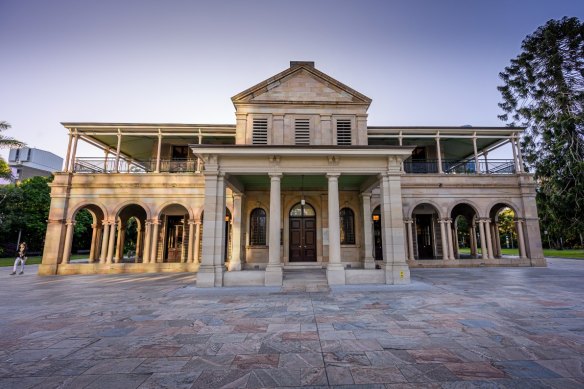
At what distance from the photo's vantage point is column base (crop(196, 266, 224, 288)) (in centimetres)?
1039

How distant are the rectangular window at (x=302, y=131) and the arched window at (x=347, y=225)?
517cm

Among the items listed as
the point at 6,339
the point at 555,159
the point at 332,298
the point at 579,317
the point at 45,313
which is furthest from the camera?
the point at 555,159

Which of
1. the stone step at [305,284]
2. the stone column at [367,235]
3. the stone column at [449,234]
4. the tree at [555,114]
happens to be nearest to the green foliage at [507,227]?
the tree at [555,114]

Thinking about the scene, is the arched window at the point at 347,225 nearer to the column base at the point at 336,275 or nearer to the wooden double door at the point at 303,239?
the wooden double door at the point at 303,239

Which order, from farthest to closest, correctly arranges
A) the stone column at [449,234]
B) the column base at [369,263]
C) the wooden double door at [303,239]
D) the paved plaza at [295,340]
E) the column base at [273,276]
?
1. the stone column at [449,234]
2. the wooden double door at [303,239]
3. the column base at [369,263]
4. the column base at [273,276]
5. the paved plaza at [295,340]

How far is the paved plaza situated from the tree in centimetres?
1609

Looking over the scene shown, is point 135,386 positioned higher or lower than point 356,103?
lower

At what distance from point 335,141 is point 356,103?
2665 millimetres

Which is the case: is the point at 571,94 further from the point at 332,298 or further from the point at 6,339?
the point at 6,339

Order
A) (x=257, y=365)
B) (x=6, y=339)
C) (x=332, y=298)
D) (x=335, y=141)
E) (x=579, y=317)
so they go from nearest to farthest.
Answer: (x=257, y=365) < (x=6, y=339) < (x=579, y=317) < (x=332, y=298) < (x=335, y=141)

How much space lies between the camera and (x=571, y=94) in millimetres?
21375

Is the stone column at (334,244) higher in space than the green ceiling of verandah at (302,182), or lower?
lower

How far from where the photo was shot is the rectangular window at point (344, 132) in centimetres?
1508

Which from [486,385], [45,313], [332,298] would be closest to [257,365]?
[486,385]
